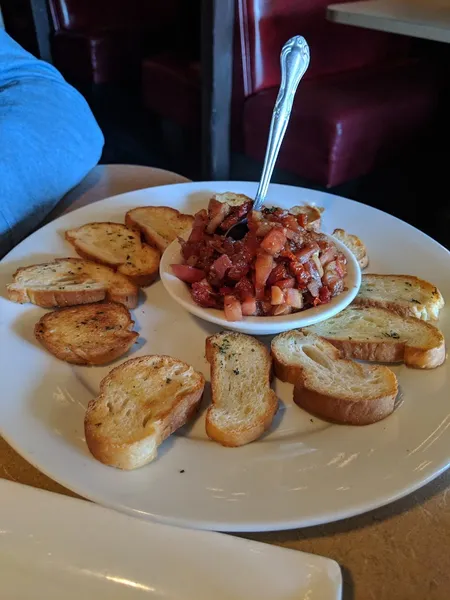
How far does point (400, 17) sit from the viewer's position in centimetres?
254

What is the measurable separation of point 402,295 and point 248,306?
1.40 ft

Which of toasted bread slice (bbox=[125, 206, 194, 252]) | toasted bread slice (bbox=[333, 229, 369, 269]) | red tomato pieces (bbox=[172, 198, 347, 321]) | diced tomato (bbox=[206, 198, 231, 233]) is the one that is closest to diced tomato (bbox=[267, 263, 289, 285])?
red tomato pieces (bbox=[172, 198, 347, 321])

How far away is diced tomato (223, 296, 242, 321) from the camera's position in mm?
1222

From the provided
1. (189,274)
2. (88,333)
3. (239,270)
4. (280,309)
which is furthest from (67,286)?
(280,309)

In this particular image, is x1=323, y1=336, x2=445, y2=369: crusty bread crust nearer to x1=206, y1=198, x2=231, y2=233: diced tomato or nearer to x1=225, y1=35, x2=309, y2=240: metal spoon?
x1=206, y1=198, x2=231, y2=233: diced tomato

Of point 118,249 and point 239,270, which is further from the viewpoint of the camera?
point 118,249

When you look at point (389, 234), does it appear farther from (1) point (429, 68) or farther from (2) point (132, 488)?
(1) point (429, 68)

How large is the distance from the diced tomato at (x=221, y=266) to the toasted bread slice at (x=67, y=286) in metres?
0.25

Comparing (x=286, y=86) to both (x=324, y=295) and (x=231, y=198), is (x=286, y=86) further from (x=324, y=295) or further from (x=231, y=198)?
(x=324, y=295)

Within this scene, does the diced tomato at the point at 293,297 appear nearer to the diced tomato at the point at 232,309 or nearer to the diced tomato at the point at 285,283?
the diced tomato at the point at 285,283

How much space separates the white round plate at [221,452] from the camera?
87cm

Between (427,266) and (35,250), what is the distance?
3.65 feet

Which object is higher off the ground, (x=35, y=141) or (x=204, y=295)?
(x=35, y=141)

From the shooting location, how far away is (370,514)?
3.03 ft
